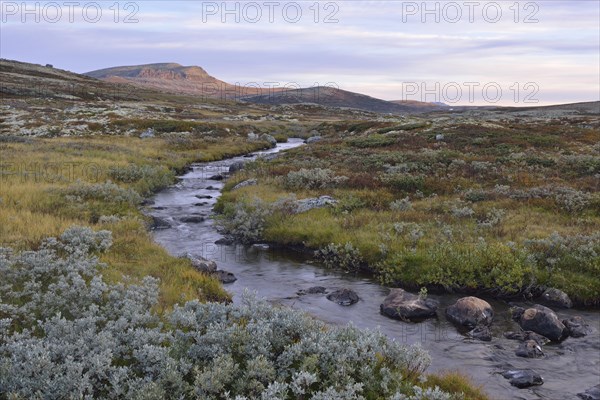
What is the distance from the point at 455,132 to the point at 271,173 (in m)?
25.8

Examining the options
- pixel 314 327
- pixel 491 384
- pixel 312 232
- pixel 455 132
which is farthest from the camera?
pixel 455 132

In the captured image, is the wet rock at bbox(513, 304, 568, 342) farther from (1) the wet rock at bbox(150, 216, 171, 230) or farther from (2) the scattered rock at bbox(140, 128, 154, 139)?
(2) the scattered rock at bbox(140, 128, 154, 139)

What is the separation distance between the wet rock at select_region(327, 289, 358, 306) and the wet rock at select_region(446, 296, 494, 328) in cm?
264

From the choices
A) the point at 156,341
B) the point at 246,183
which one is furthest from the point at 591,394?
the point at 246,183

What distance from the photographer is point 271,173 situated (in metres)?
30.8

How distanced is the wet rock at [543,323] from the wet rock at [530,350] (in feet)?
2.62

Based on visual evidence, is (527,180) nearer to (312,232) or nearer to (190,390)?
(312,232)

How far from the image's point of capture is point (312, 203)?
22.3 metres

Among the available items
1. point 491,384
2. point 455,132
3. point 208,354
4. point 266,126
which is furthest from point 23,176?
point 266,126

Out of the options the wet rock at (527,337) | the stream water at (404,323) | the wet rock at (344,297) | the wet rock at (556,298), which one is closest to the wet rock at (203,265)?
the stream water at (404,323)

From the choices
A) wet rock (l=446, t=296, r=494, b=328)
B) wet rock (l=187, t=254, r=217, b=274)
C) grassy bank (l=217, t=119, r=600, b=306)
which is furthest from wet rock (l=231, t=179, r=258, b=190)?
wet rock (l=446, t=296, r=494, b=328)

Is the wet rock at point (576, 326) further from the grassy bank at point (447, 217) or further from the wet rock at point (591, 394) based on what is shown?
the wet rock at point (591, 394)

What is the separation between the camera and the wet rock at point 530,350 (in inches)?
418

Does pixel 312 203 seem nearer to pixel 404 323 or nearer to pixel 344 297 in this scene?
pixel 344 297
